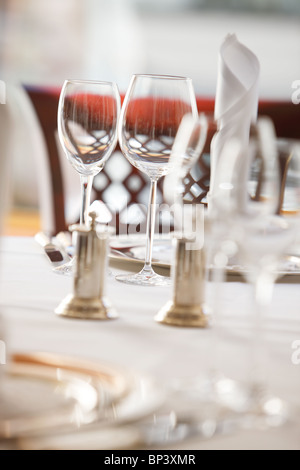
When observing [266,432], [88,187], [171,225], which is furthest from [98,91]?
[171,225]

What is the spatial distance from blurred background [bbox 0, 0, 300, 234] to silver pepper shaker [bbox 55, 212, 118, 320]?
216 inches

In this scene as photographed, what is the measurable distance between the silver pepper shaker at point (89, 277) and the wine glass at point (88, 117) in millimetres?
122

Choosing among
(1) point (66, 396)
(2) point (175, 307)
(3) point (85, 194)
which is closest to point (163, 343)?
(2) point (175, 307)

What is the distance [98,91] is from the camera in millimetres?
993

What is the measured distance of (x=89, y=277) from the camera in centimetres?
87

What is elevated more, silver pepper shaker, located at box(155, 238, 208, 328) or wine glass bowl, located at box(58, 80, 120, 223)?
wine glass bowl, located at box(58, 80, 120, 223)

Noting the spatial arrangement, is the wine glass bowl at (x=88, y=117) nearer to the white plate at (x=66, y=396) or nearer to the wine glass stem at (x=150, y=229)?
the wine glass stem at (x=150, y=229)

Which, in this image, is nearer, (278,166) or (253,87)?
(278,166)

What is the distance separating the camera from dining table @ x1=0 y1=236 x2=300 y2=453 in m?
0.55

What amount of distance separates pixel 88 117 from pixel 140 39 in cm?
575

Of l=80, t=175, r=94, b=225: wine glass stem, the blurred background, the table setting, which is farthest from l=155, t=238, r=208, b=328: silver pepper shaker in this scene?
the blurred background

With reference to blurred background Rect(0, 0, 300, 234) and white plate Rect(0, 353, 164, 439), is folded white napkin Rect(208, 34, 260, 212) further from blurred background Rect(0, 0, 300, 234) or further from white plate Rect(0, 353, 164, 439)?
blurred background Rect(0, 0, 300, 234)

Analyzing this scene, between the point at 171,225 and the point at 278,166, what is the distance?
124 centimetres

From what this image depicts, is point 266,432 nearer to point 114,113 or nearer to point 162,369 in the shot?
point 162,369
